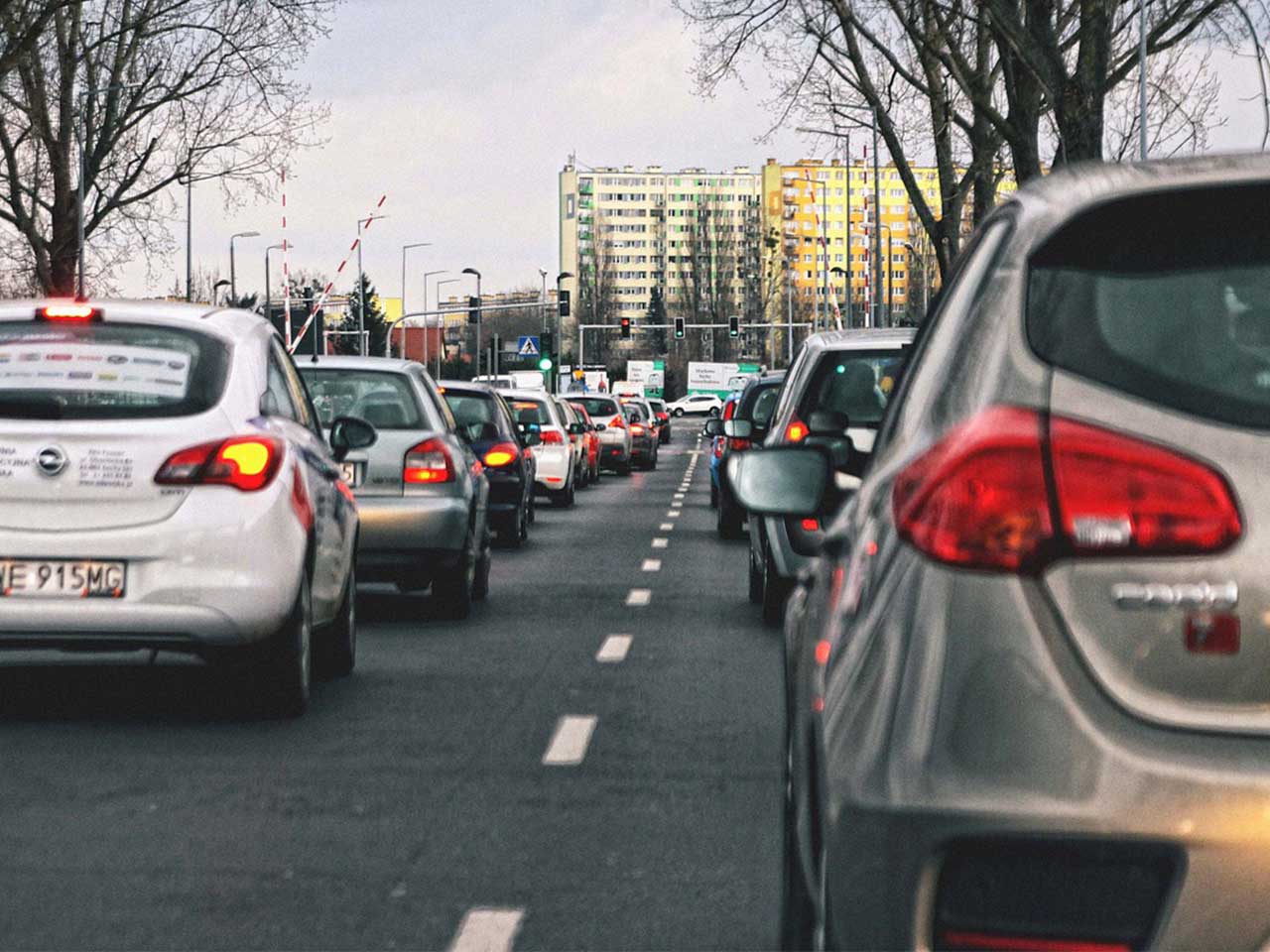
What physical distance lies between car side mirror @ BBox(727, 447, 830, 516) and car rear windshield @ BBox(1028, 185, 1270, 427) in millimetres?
1295

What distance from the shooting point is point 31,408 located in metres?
8.70

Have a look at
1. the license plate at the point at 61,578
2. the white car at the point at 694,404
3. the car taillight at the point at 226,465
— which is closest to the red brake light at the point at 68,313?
the car taillight at the point at 226,465

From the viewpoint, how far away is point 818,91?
134 feet

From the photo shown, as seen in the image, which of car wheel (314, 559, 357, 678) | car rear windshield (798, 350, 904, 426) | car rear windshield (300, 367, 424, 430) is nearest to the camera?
car wheel (314, 559, 357, 678)

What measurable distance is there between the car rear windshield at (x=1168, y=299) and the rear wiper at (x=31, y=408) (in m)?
6.15

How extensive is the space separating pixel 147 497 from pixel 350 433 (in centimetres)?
270

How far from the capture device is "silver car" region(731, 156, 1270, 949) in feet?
9.00

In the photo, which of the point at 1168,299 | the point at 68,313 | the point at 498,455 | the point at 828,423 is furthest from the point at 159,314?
the point at 498,455

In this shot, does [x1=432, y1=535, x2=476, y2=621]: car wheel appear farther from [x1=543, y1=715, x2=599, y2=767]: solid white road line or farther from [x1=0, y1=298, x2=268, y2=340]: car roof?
[x1=543, y1=715, x2=599, y2=767]: solid white road line

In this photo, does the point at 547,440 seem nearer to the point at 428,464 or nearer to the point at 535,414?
the point at 535,414

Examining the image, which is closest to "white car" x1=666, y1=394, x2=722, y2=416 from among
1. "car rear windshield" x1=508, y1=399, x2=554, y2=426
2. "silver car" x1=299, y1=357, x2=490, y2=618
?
"car rear windshield" x1=508, y1=399, x2=554, y2=426

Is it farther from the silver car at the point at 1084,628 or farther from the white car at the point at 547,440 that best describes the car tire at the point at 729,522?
the silver car at the point at 1084,628

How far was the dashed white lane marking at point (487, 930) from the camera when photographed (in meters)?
5.28

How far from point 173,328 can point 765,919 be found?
4426 millimetres
